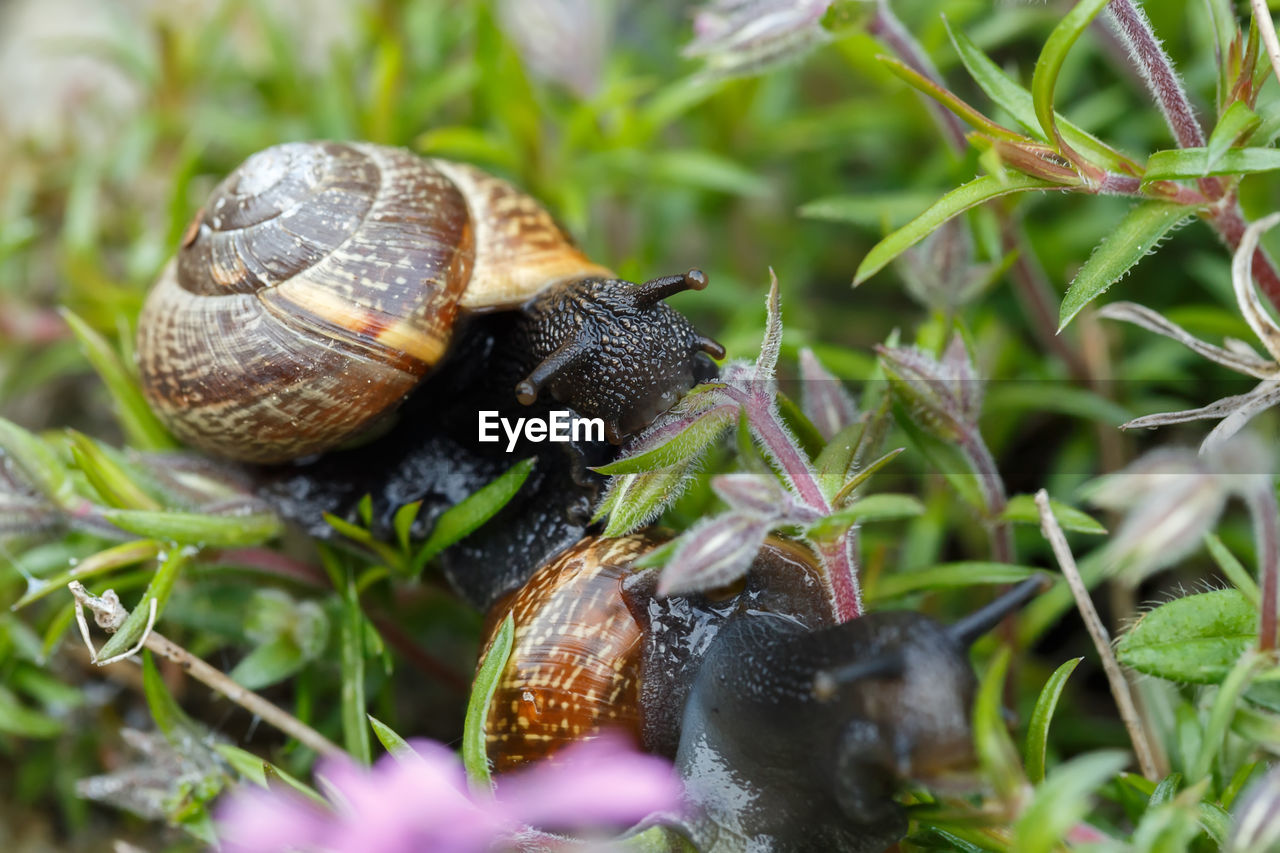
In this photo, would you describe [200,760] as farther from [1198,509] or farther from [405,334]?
[1198,509]

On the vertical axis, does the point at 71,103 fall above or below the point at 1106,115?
below

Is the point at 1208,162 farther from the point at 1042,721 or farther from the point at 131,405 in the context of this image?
the point at 131,405

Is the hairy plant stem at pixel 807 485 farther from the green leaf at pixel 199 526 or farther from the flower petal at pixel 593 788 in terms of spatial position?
the green leaf at pixel 199 526

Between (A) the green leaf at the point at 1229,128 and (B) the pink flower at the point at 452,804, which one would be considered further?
(A) the green leaf at the point at 1229,128

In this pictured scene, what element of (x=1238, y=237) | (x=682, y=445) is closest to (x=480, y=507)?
(x=682, y=445)

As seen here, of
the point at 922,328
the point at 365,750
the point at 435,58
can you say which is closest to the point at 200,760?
the point at 365,750

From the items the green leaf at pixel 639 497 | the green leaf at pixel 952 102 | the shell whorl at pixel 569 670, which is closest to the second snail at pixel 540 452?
the shell whorl at pixel 569 670
